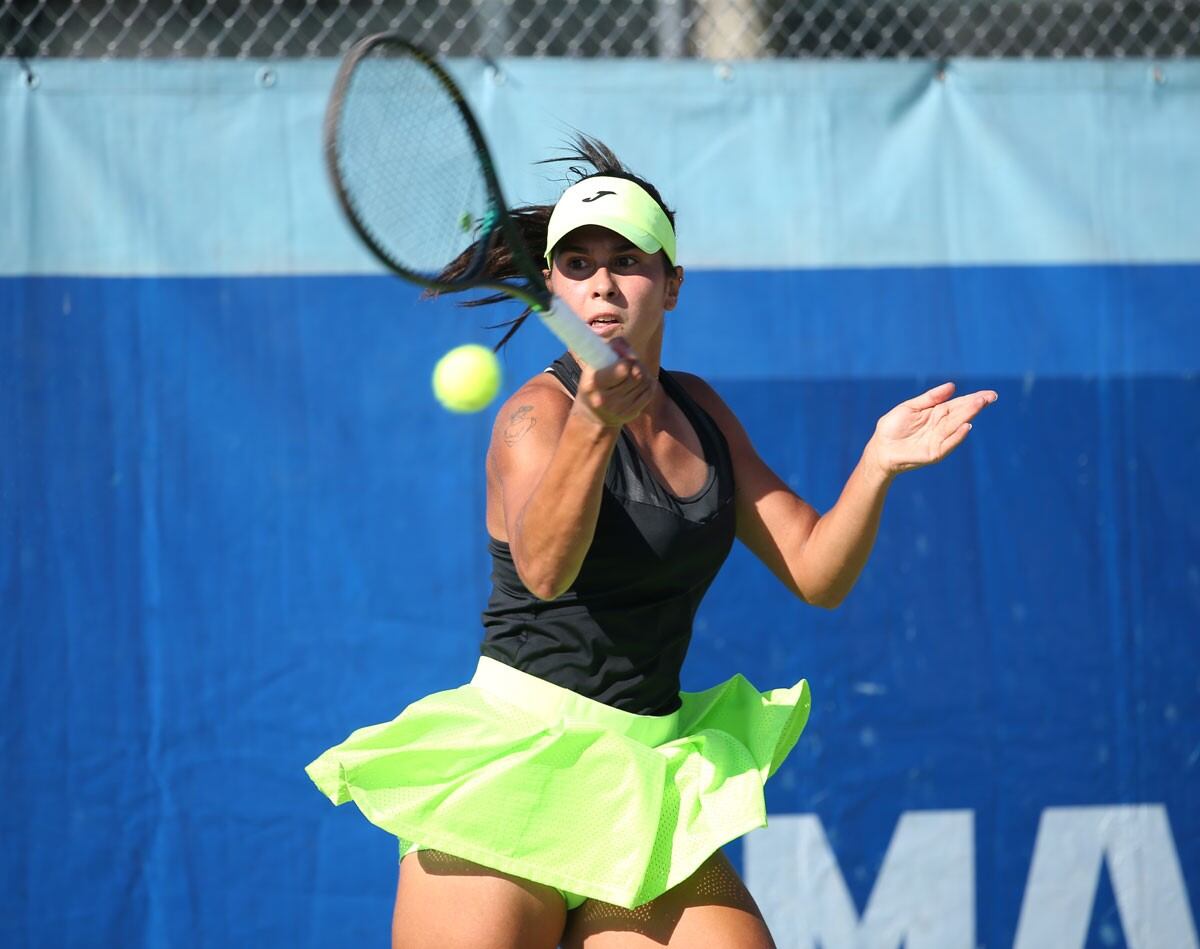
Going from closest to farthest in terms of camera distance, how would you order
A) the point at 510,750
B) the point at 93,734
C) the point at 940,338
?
1. the point at 510,750
2. the point at 93,734
3. the point at 940,338

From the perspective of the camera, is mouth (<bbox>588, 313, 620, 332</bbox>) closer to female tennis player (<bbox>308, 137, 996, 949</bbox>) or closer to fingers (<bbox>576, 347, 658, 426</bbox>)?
female tennis player (<bbox>308, 137, 996, 949</bbox>)

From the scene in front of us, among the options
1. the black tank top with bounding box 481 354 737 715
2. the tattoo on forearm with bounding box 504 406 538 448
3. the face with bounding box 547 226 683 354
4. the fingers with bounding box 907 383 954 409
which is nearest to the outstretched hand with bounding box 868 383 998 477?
the fingers with bounding box 907 383 954 409

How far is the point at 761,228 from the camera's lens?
3.47m

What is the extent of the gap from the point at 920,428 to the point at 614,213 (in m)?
0.59

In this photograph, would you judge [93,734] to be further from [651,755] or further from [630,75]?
[630,75]

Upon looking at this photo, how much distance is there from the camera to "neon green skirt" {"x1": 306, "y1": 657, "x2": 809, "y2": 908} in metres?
2.21

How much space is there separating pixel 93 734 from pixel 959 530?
81.2 inches

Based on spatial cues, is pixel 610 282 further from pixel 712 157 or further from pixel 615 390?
pixel 712 157

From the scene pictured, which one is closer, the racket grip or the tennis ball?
the racket grip

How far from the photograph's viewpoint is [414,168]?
7.68ft

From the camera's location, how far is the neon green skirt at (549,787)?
7.26 ft

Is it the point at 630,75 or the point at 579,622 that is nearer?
the point at 579,622

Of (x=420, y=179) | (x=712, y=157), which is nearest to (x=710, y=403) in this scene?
(x=420, y=179)

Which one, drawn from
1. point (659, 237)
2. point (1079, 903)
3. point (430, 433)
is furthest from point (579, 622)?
point (1079, 903)
